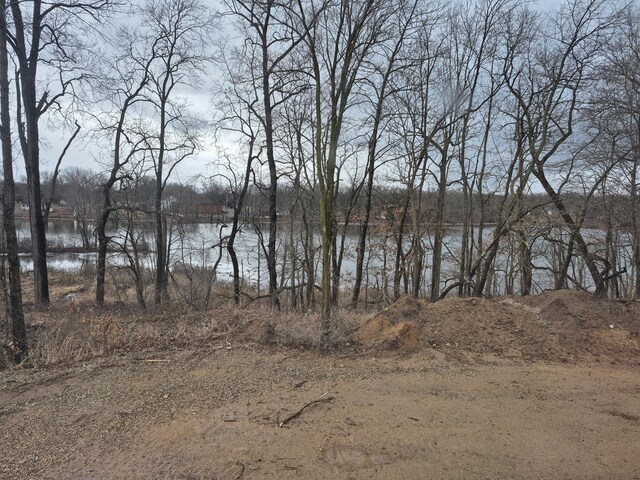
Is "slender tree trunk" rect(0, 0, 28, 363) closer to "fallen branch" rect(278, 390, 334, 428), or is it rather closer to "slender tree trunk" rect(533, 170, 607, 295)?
"fallen branch" rect(278, 390, 334, 428)

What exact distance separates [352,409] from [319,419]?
40 centimetres

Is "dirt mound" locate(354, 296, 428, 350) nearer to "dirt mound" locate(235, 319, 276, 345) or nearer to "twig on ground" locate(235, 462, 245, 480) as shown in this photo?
"dirt mound" locate(235, 319, 276, 345)

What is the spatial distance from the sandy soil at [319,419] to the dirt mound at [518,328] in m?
0.52

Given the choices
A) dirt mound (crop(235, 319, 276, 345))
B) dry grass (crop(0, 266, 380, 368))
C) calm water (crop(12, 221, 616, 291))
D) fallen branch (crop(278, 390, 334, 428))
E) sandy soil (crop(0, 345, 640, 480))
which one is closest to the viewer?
sandy soil (crop(0, 345, 640, 480))

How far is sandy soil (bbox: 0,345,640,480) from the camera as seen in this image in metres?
3.18

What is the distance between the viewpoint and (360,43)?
6320mm

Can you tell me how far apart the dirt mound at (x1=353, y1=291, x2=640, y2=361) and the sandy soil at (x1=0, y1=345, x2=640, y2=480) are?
0.52 metres

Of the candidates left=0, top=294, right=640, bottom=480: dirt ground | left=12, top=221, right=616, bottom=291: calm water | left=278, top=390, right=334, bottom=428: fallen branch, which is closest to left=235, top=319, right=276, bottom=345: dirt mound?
left=0, top=294, right=640, bottom=480: dirt ground

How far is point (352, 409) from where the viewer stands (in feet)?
13.5

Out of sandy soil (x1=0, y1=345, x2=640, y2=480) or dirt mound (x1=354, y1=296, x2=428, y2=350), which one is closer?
sandy soil (x1=0, y1=345, x2=640, y2=480)

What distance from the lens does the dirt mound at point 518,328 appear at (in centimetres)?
607

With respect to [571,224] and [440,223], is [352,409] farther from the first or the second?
[440,223]

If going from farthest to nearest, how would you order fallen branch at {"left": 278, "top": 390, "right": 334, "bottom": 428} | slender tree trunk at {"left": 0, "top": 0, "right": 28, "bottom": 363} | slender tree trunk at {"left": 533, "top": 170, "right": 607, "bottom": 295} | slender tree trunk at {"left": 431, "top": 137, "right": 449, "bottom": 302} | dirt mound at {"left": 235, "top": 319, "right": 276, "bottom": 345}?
slender tree trunk at {"left": 431, "top": 137, "right": 449, "bottom": 302}
slender tree trunk at {"left": 533, "top": 170, "right": 607, "bottom": 295}
dirt mound at {"left": 235, "top": 319, "right": 276, "bottom": 345}
slender tree trunk at {"left": 0, "top": 0, "right": 28, "bottom": 363}
fallen branch at {"left": 278, "top": 390, "right": 334, "bottom": 428}

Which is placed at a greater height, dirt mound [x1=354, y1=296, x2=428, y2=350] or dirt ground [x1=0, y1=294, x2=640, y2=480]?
dirt mound [x1=354, y1=296, x2=428, y2=350]
